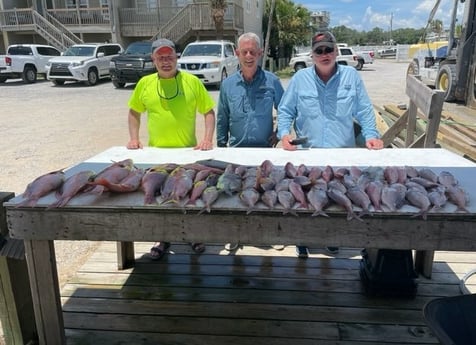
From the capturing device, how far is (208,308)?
308 centimetres

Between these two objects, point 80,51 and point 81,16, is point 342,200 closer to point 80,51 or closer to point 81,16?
point 80,51

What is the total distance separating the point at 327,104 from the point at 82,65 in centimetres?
1753

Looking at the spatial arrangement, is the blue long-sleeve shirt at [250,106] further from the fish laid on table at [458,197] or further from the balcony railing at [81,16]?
the balcony railing at [81,16]

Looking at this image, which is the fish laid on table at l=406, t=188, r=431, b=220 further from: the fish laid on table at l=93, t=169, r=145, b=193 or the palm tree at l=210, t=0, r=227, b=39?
the palm tree at l=210, t=0, r=227, b=39

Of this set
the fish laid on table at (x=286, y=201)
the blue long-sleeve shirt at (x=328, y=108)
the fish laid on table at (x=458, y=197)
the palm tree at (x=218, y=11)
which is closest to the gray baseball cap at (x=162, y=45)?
the blue long-sleeve shirt at (x=328, y=108)

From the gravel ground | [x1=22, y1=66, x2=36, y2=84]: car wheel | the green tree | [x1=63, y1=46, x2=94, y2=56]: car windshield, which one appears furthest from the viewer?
the green tree

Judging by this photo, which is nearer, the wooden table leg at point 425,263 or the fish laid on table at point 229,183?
the fish laid on table at point 229,183

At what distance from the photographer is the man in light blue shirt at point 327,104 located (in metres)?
3.40

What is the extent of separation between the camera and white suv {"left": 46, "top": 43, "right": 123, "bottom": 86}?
18703 mm

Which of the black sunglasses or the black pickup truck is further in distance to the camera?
the black pickup truck

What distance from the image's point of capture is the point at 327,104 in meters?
3.42

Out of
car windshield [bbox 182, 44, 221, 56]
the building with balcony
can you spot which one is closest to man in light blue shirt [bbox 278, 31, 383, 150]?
car windshield [bbox 182, 44, 221, 56]

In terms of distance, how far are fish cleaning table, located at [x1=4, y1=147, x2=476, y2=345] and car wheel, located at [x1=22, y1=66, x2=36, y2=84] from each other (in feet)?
68.3

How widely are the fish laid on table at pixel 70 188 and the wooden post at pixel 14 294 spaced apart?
420 millimetres
